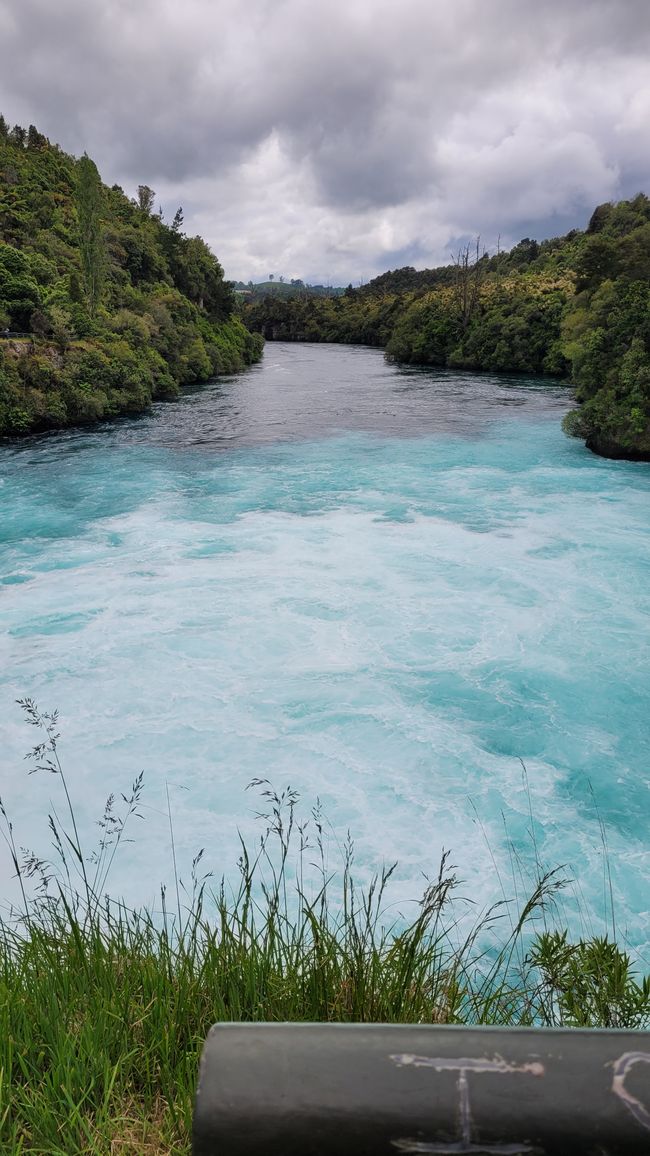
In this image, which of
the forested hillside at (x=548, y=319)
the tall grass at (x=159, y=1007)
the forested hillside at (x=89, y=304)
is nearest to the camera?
the tall grass at (x=159, y=1007)

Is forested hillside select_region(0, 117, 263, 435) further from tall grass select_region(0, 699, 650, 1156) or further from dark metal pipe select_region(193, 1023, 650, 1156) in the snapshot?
dark metal pipe select_region(193, 1023, 650, 1156)

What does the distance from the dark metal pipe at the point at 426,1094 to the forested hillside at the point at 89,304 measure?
82.4ft

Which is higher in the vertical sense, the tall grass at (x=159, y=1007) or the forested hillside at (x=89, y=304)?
the forested hillside at (x=89, y=304)

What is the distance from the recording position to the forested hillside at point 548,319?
67.7ft

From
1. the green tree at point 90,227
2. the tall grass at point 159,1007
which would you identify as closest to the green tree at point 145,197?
the green tree at point 90,227

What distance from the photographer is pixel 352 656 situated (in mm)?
8961

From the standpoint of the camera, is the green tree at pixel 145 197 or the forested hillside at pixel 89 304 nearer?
the forested hillside at pixel 89 304

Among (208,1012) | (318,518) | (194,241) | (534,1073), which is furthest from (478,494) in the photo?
(194,241)

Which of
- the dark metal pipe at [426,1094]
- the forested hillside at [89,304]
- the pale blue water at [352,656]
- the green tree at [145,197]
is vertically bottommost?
the pale blue water at [352,656]

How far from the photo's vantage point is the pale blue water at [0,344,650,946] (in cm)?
633

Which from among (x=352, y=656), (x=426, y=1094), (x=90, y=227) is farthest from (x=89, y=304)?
(x=426, y=1094)

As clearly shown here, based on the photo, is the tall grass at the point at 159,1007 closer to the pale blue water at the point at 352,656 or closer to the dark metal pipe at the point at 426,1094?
the dark metal pipe at the point at 426,1094

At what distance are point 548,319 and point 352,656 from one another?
4884 cm

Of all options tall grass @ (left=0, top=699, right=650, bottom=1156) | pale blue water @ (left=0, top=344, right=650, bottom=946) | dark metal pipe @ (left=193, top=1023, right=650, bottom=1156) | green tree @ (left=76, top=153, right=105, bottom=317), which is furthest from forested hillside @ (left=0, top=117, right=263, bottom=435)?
dark metal pipe @ (left=193, top=1023, right=650, bottom=1156)
